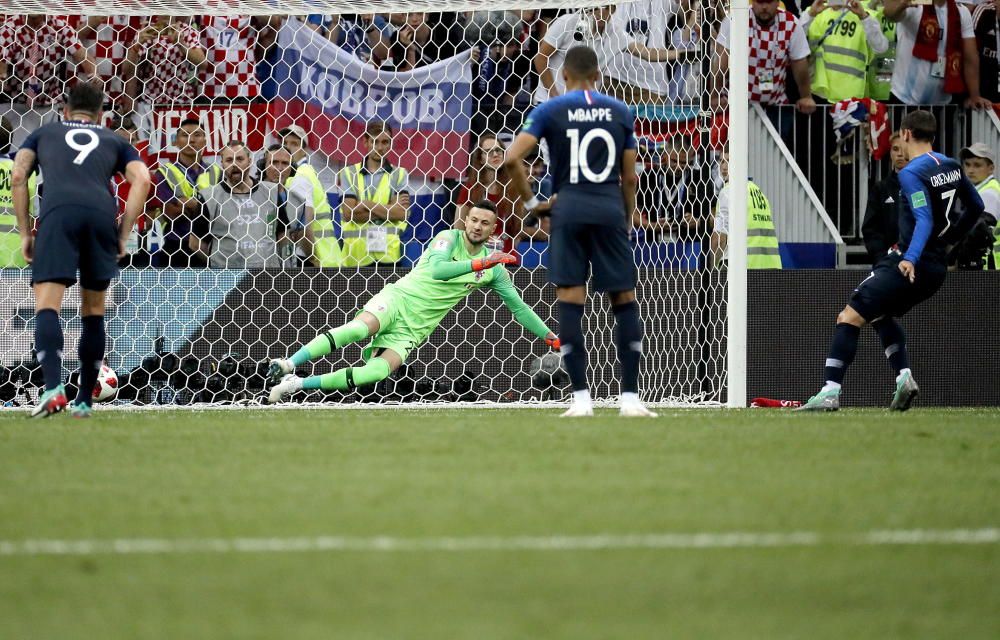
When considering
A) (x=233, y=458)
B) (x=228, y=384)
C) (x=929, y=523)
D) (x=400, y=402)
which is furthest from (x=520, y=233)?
(x=929, y=523)

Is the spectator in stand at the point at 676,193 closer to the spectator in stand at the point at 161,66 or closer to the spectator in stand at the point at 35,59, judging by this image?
the spectator in stand at the point at 161,66

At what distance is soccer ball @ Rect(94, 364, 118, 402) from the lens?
32.4 ft

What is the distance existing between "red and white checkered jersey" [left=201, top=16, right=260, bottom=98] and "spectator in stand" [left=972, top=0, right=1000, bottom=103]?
6.32 meters

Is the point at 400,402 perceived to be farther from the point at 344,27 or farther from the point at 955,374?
the point at 955,374

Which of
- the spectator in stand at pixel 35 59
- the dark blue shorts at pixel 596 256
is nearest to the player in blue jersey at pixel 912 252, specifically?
the dark blue shorts at pixel 596 256

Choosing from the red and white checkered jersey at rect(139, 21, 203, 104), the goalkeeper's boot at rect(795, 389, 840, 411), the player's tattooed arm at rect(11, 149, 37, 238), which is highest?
the red and white checkered jersey at rect(139, 21, 203, 104)

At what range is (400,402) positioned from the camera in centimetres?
1092

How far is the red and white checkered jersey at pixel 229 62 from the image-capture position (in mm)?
11773

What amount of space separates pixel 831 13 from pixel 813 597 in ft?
34.4

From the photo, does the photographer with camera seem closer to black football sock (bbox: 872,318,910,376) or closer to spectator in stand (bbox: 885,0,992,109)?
spectator in stand (bbox: 885,0,992,109)

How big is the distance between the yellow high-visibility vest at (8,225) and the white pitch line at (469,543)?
25.3 ft

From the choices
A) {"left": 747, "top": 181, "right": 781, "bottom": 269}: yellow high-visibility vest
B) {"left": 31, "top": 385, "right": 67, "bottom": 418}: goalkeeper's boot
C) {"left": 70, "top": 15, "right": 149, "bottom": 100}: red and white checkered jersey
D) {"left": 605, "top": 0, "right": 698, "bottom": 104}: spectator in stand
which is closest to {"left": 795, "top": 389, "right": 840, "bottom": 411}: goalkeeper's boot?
{"left": 747, "top": 181, "right": 781, "bottom": 269}: yellow high-visibility vest

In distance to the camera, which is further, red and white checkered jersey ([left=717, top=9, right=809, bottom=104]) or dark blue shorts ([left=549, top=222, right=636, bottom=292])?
red and white checkered jersey ([left=717, top=9, right=809, bottom=104])

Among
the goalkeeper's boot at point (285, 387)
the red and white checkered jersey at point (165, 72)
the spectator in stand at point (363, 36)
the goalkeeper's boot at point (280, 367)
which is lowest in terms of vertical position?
the goalkeeper's boot at point (285, 387)
